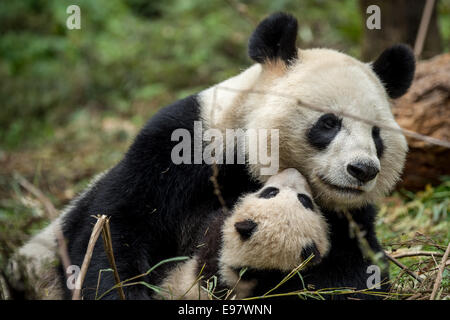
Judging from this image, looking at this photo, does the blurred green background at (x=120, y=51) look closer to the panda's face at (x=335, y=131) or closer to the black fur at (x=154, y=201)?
the black fur at (x=154, y=201)

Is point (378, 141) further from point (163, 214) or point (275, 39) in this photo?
point (163, 214)

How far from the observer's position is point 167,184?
14.1 ft

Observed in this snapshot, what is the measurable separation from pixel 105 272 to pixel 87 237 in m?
0.37

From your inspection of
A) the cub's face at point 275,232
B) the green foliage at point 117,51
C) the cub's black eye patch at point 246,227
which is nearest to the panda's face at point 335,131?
the cub's face at point 275,232

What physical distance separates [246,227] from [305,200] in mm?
522

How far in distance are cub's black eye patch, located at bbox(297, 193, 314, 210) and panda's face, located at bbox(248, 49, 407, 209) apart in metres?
0.20

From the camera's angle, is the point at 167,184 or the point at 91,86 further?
the point at 91,86

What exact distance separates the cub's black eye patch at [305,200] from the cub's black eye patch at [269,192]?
0.53 ft

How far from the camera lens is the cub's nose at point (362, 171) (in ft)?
12.2

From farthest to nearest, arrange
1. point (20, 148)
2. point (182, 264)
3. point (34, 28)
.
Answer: point (34, 28)
point (20, 148)
point (182, 264)

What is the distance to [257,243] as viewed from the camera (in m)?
3.64

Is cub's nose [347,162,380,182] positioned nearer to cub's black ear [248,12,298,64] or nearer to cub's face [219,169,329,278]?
cub's face [219,169,329,278]

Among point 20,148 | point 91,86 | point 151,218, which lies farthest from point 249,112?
point 91,86

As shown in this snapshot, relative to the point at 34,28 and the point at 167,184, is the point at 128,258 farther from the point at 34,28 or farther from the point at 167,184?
the point at 34,28
